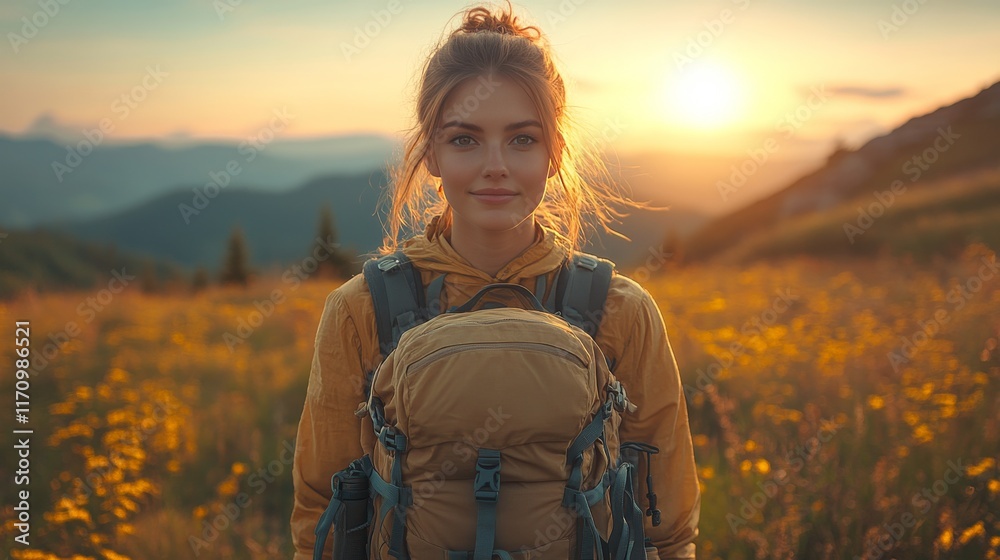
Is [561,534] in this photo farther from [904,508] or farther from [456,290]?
[904,508]

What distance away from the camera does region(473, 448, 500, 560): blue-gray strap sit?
161cm

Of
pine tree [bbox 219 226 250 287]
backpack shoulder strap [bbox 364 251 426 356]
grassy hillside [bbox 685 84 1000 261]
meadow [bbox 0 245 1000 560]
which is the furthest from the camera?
grassy hillside [bbox 685 84 1000 261]

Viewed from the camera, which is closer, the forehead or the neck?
the forehead

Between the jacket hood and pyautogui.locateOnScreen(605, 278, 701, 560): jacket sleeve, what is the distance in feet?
0.78

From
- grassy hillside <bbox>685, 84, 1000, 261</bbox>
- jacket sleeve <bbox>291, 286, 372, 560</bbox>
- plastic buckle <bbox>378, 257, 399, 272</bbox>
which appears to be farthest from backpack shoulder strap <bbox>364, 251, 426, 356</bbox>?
grassy hillside <bbox>685, 84, 1000, 261</bbox>

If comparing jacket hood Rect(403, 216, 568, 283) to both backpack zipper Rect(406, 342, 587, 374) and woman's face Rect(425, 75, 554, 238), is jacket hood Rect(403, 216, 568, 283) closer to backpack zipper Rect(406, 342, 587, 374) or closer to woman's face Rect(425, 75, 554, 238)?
woman's face Rect(425, 75, 554, 238)

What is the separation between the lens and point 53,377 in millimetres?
6469

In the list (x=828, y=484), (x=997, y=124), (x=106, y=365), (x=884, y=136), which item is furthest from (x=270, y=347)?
(x=884, y=136)

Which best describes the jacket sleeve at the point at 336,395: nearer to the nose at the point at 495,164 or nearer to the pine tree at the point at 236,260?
the nose at the point at 495,164

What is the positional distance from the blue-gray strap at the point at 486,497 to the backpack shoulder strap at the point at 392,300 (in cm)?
53

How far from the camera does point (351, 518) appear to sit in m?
1.87

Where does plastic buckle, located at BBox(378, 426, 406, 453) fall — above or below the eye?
below

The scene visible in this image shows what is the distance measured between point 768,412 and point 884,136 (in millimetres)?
44193

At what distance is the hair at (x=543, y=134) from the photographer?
216cm
